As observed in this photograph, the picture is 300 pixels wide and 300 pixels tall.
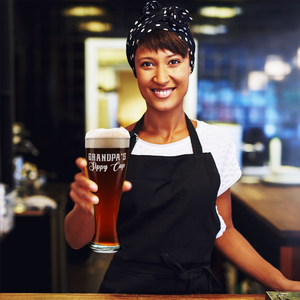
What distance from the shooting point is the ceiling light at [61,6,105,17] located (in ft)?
9.44

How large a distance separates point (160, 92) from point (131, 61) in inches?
3.4

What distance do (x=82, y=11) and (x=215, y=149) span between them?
2654 millimetres

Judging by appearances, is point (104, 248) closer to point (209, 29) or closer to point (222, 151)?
point (222, 151)

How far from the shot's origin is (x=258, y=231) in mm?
907

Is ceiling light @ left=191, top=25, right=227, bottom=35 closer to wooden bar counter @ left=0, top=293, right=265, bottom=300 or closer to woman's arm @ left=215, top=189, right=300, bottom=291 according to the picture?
woman's arm @ left=215, top=189, right=300, bottom=291

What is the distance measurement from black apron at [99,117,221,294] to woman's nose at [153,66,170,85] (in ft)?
0.38

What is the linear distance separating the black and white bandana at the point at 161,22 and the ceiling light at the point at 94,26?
95.2 inches

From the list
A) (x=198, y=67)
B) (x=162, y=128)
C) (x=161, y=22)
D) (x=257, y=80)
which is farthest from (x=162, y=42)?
(x=257, y=80)

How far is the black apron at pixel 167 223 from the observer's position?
646 millimetres

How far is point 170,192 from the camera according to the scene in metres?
0.64

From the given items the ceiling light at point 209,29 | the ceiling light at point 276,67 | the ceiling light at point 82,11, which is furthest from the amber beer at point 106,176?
the ceiling light at point 276,67

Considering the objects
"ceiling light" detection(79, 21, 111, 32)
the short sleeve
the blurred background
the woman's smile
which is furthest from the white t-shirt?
"ceiling light" detection(79, 21, 111, 32)

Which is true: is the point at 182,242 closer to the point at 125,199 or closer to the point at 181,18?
the point at 125,199

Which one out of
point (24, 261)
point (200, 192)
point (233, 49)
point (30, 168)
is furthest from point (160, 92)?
point (233, 49)
